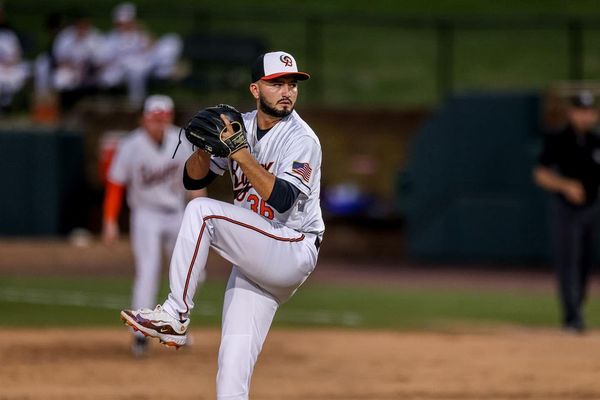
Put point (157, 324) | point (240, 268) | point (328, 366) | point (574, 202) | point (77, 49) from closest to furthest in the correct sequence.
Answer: point (157, 324) → point (240, 268) → point (328, 366) → point (574, 202) → point (77, 49)

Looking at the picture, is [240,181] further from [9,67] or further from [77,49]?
[9,67]

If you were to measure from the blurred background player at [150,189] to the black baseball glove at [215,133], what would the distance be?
5073mm

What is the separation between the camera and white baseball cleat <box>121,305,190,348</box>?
6594 millimetres

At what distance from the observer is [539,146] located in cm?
1894

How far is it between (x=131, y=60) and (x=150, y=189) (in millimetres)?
10448

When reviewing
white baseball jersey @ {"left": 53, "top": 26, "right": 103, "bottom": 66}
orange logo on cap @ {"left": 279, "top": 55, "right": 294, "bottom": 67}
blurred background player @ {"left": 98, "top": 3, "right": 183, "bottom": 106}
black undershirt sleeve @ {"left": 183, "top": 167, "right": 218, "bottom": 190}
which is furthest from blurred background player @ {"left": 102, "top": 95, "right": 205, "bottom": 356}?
white baseball jersey @ {"left": 53, "top": 26, "right": 103, "bottom": 66}

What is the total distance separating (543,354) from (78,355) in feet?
13.5

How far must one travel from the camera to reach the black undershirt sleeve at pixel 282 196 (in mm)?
6602

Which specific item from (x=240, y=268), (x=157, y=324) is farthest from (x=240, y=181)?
(x=157, y=324)

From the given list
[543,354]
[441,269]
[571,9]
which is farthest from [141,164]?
[571,9]

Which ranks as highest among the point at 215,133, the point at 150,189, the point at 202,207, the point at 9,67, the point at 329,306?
the point at 215,133

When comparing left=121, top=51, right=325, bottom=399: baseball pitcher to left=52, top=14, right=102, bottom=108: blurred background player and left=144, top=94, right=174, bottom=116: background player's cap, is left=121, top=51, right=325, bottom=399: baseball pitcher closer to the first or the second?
left=144, top=94, right=174, bottom=116: background player's cap

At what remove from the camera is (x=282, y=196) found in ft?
21.7

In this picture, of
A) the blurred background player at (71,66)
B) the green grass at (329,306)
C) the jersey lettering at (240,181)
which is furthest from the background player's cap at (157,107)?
the blurred background player at (71,66)
